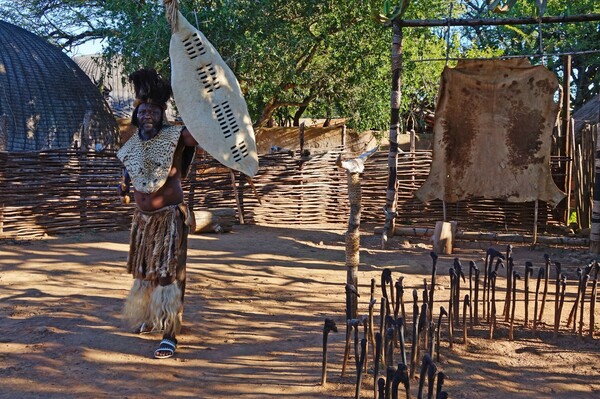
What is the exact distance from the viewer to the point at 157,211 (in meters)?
3.95

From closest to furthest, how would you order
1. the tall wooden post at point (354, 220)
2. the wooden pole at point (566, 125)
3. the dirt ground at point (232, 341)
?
the dirt ground at point (232, 341), the tall wooden post at point (354, 220), the wooden pole at point (566, 125)

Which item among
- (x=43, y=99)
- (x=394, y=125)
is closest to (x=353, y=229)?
(x=394, y=125)

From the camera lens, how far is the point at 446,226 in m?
7.70

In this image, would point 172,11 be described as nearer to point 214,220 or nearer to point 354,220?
point 354,220

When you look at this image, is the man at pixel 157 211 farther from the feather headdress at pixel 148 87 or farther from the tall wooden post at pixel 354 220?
the tall wooden post at pixel 354 220

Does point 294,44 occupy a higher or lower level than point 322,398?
higher

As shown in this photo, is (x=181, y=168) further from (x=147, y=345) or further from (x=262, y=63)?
(x=262, y=63)

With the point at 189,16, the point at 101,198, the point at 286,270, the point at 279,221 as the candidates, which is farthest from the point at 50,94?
the point at 286,270

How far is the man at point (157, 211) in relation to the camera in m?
3.89

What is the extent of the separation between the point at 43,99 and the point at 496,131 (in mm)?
8791

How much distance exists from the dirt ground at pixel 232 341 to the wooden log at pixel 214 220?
2.02 meters

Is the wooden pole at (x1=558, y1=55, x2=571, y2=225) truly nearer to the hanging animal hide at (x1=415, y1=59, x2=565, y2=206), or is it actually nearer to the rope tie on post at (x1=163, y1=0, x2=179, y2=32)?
the hanging animal hide at (x1=415, y1=59, x2=565, y2=206)

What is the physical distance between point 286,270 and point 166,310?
2.70m

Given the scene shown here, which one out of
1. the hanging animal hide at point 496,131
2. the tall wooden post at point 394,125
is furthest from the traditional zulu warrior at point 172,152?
the hanging animal hide at point 496,131
